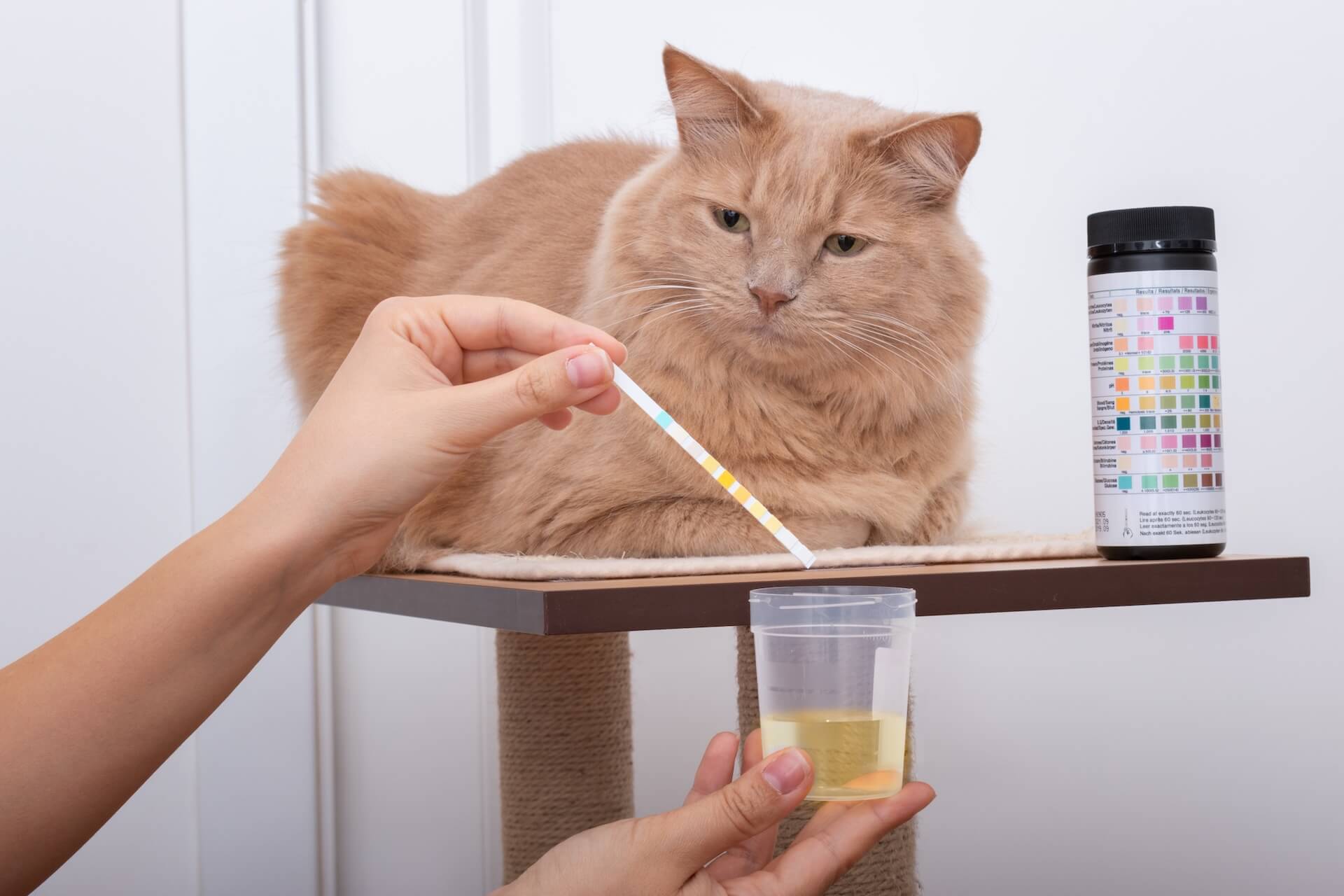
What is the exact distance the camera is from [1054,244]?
216 cm

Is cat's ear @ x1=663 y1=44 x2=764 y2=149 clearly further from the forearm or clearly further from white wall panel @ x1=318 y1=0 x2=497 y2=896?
white wall panel @ x1=318 y1=0 x2=497 y2=896

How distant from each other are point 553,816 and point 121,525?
0.97 metres

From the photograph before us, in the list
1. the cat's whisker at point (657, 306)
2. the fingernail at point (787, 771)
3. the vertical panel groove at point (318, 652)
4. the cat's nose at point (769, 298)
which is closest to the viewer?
the fingernail at point (787, 771)

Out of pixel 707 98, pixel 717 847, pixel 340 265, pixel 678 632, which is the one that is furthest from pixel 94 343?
pixel 717 847

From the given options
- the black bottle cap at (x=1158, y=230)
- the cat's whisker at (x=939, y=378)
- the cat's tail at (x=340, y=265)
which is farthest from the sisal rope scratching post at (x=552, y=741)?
the black bottle cap at (x=1158, y=230)

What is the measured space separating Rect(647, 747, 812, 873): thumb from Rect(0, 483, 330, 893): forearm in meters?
0.36

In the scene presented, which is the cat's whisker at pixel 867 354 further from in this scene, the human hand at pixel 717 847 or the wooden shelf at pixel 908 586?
the human hand at pixel 717 847

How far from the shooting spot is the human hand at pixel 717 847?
2.77 feet

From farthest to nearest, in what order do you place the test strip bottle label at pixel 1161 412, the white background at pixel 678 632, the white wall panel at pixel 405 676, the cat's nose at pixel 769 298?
the white wall panel at pixel 405 676 < the white background at pixel 678 632 < the cat's nose at pixel 769 298 < the test strip bottle label at pixel 1161 412

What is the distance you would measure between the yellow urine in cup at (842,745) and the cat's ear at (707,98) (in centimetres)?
72

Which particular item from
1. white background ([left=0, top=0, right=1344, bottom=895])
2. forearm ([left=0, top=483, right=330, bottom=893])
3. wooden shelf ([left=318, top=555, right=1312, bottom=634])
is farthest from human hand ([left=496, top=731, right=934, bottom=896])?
white background ([left=0, top=0, right=1344, bottom=895])

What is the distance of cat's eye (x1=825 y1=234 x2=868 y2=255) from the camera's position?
1290mm

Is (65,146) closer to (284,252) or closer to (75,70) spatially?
(75,70)

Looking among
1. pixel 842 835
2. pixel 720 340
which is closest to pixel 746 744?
pixel 842 835
